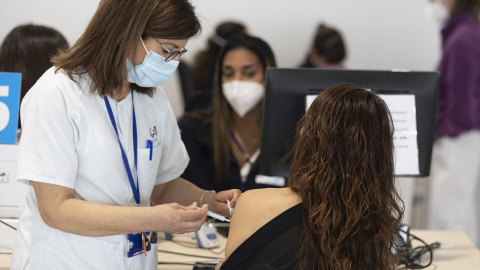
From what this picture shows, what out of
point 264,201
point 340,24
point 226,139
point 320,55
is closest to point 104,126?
point 264,201

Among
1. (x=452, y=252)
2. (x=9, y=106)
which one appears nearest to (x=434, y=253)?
(x=452, y=252)

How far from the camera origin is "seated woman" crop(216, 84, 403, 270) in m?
1.52

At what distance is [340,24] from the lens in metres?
4.82

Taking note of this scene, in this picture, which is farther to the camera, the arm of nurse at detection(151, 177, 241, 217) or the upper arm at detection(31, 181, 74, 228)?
the arm of nurse at detection(151, 177, 241, 217)

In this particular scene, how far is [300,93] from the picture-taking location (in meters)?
2.18

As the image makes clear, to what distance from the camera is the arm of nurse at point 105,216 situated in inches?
61.0

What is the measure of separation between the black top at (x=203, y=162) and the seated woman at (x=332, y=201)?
1.05 m

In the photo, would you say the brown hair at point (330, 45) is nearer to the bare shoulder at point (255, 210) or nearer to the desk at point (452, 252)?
the desk at point (452, 252)

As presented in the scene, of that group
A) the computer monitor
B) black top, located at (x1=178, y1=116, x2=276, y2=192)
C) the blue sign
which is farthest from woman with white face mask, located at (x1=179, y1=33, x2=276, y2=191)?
the blue sign

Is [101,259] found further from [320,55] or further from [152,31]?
[320,55]

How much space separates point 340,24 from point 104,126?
135 inches

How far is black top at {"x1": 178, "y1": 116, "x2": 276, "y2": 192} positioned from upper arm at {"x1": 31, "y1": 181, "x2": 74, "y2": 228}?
107cm

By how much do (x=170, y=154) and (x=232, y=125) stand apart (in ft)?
2.40

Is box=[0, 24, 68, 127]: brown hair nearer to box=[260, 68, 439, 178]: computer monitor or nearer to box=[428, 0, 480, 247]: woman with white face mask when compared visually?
box=[260, 68, 439, 178]: computer monitor
